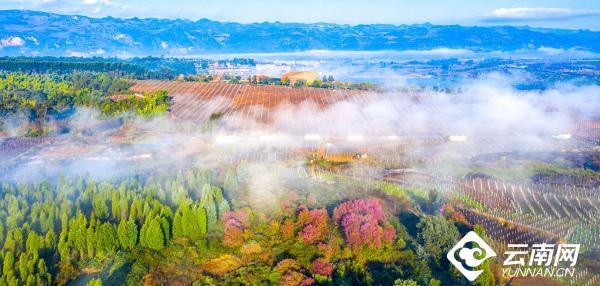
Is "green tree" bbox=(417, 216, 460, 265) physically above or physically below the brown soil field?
above

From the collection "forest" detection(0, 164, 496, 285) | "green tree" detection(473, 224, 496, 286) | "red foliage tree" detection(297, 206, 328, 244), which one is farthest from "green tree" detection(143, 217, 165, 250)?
"green tree" detection(473, 224, 496, 286)

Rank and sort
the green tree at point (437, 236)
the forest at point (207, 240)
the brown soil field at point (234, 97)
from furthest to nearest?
the brown soil field at point (234, 97)
the green tree at point (437, 236)
the forest at point (207, 240)

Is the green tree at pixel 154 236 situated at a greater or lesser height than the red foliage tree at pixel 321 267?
greater

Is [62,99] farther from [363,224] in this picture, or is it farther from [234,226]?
[363,224]

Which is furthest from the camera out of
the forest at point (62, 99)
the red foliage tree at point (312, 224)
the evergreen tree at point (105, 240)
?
the forest at point (62, 99)

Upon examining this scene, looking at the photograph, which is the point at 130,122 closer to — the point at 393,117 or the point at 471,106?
the point at 393,117

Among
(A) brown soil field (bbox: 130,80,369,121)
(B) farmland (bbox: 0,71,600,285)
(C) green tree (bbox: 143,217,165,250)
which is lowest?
(A) brown soil field (bbox: 130,80,369,121)

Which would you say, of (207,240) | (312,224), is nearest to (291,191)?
(312,224)

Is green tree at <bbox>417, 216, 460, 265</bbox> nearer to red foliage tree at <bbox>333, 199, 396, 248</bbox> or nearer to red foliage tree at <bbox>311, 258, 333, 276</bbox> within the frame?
red foliage tree at <bbox>333, 199, 396, 248</bbox>

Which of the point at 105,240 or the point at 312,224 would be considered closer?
the point at 105,240

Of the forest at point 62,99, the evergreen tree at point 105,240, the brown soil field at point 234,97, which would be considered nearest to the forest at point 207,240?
the evergreen tree at point 105,240

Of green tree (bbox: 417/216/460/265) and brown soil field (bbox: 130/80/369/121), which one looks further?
brown soil field (bbox: 130/80/369/121)

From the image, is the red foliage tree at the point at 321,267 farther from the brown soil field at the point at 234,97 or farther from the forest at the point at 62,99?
the forest at the point at 62,99
